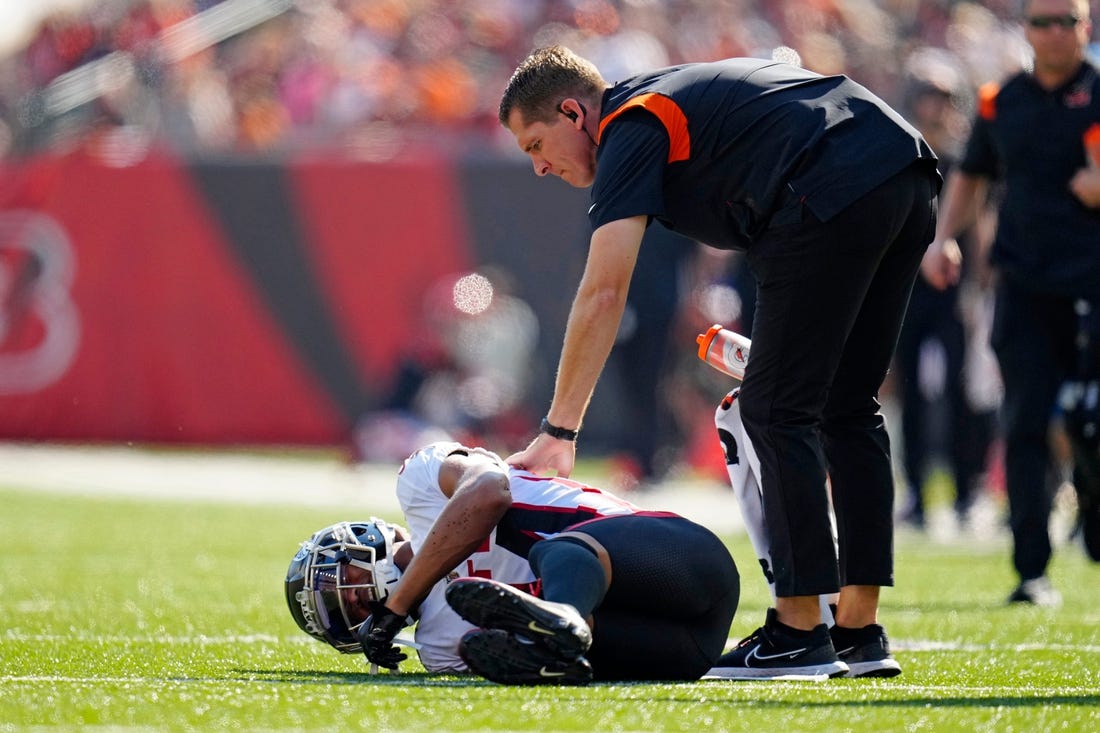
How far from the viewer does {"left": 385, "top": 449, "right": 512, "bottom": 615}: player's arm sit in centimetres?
441

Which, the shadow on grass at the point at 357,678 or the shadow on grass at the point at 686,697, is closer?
the shadow on grass at the point at 686,697

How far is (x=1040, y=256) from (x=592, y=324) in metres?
2.91

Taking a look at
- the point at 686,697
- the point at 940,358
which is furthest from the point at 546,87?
the point at 940,358

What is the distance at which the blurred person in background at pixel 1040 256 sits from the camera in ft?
21.4

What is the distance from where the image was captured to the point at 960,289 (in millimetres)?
9555

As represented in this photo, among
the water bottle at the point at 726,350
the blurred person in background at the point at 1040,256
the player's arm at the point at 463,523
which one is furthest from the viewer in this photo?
the blurred person in background at the point at 1040,256

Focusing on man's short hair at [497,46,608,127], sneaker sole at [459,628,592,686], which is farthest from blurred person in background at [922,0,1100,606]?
sneaker sole at [459,628,592,686]

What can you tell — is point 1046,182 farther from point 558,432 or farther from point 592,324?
point 558,432

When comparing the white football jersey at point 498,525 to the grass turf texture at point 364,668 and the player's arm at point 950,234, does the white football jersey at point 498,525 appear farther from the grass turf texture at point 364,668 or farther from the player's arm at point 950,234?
the player's arm at point 950,234

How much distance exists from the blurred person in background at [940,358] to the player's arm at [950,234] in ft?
6.38

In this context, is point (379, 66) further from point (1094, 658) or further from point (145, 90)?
point (1094, 658)

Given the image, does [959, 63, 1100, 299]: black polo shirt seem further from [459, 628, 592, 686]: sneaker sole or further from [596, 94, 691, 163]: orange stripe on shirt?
[459, 628, 592, 686]: sneaker sole

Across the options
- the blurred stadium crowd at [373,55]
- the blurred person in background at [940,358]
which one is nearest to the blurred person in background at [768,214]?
the blurred person in background at [940,358]

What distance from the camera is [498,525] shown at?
4543mm
